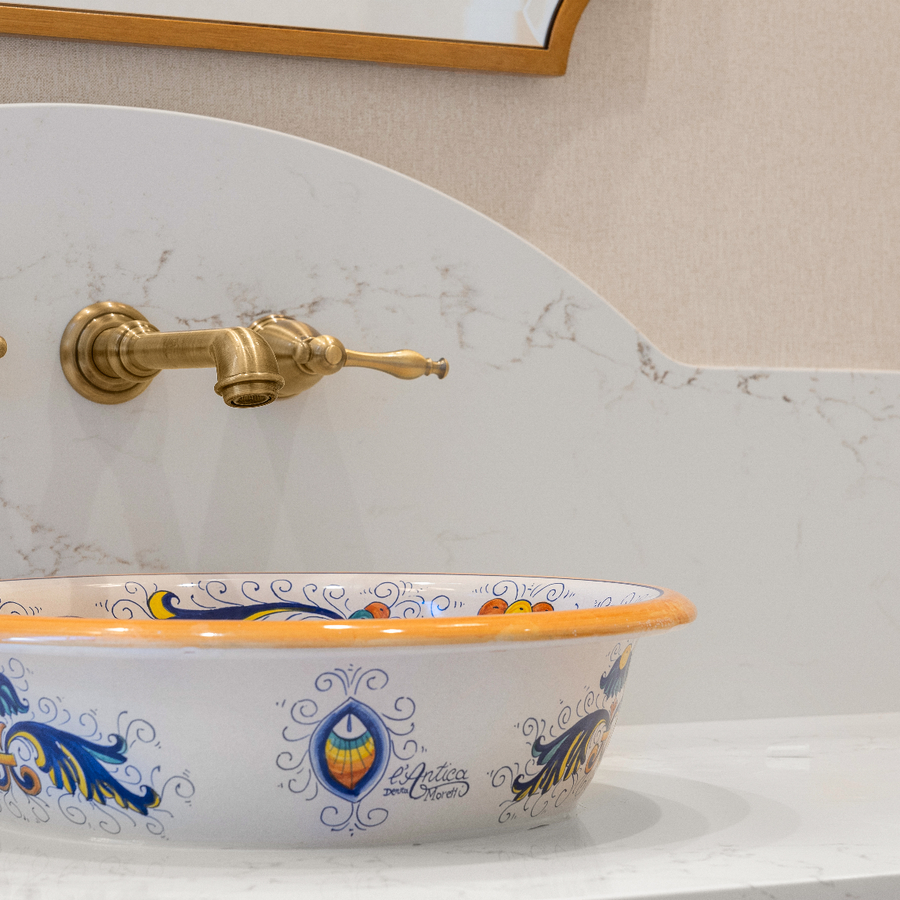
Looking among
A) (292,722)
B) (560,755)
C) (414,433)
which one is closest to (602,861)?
(560,755)

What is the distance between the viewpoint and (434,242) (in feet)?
2.83

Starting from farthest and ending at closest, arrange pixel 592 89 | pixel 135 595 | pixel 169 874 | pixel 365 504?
pixel 592 89 < pixel 365 504 < pixel 135 595 < pixel 169 874

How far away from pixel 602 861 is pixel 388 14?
74cm

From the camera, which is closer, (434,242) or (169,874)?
(169,874)

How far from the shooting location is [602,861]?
1.57ft

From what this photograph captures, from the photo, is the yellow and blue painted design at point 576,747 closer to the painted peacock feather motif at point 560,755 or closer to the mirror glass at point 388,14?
the painted peacock feather motif at point 560,755

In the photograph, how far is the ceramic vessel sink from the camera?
1.42 feet

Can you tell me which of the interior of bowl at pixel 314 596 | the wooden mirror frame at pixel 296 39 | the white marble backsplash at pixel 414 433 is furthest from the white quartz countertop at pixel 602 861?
the wooden mirror frame at pixel 296 39

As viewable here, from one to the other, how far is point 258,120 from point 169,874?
2.15ft

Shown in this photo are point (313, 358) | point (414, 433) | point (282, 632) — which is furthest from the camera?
point (414, 433)

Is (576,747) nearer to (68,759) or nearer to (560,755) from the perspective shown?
(560,755)

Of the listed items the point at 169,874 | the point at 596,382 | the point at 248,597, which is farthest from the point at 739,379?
the point at 169,874

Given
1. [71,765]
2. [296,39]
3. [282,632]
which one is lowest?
[71,765]

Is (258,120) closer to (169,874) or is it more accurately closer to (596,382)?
(596,382)
